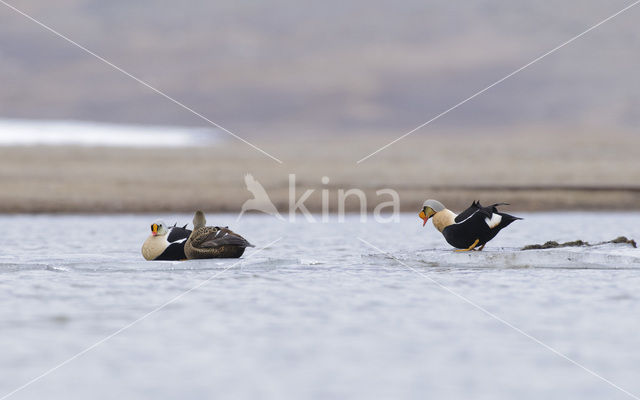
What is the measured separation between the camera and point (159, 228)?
1769 cm

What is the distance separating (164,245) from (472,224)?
5.86 meters

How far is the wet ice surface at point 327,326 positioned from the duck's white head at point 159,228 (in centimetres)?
71

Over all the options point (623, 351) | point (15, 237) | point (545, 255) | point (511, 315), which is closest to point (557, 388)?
point (623, 351)

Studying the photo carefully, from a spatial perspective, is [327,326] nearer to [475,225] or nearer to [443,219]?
[475,225]

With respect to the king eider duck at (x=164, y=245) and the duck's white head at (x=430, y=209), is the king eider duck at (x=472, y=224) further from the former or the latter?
the king eider duck at (x=164, y=245)

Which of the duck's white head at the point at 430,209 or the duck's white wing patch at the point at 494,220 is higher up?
the duck's white head at the point at 430,209

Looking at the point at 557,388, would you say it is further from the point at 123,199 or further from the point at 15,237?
the point at 123,199

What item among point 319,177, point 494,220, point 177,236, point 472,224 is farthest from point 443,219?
point 319,177

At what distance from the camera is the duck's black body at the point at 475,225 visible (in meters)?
17.6

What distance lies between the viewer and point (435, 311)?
12602mm

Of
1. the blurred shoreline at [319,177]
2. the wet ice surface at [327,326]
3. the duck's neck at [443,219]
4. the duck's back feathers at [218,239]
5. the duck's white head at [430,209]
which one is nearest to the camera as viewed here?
the wet ice surface at [327,326]

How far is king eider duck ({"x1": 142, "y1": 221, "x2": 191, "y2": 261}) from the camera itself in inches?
699

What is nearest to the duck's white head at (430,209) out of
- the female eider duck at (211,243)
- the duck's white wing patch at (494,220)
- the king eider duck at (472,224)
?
the king eider duck at (472,224)

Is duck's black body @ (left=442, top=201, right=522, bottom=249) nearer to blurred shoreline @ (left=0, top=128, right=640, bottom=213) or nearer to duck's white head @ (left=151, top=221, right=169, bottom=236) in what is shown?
duck's white head @ (left=151, top=221, right=169, bottom=236)
